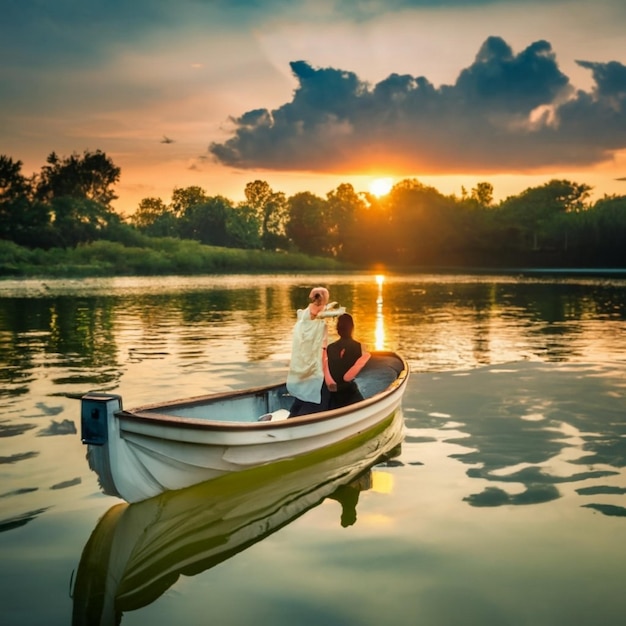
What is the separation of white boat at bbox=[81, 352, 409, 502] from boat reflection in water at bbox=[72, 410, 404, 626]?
25 cm

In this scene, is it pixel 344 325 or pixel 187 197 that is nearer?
pixel 344 325

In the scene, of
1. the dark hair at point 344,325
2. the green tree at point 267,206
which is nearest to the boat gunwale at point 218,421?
the dark hair at point 344,325

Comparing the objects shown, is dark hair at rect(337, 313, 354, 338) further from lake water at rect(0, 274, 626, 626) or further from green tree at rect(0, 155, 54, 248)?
green tree at rect(0, 155, 54, 248)

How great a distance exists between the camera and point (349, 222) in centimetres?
13262

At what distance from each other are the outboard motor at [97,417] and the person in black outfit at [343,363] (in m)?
4.11

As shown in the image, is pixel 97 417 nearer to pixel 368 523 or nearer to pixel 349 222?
pixel 368 523

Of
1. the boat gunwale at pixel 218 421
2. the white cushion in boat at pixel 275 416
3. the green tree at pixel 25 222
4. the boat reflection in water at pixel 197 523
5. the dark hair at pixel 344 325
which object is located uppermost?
the green tree at pixel 25 222

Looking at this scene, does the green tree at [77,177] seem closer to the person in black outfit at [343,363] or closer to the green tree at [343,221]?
the green tree at [343,221]

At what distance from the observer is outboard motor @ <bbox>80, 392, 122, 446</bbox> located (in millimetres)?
7957

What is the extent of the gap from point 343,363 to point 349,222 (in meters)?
122

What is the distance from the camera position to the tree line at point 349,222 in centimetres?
9912

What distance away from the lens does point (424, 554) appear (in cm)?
764

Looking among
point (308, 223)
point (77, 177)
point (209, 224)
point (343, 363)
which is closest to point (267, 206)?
point (308, 223)

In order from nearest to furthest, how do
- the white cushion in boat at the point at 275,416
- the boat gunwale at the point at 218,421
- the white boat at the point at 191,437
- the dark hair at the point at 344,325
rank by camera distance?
the white boat at the point at 191,437 < the boat gunwale at the point at 218,421 < the white cushion in boat at the point at 275,416 < the dark hair at the point at 344,325
